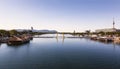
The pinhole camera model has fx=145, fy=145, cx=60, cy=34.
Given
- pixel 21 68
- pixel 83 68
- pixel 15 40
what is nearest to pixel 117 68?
pixel 83 68

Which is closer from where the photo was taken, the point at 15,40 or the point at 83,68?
the point at 83,68

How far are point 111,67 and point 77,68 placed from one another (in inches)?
216

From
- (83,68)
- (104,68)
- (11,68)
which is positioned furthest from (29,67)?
(104,68)

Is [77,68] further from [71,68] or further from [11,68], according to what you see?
[11,68]

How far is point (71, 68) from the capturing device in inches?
861

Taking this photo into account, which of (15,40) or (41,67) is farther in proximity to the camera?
(15,40)

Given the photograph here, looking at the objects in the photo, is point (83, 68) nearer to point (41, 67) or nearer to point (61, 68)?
→ point (61, 68)

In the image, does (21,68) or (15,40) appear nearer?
(21,68)

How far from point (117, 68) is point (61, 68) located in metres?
8.55

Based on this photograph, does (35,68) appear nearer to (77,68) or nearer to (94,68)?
(77,68)

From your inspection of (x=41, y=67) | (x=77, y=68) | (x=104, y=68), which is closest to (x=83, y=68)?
(x=77, y=68)

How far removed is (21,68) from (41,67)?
301 cm

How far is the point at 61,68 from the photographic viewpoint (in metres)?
21.9

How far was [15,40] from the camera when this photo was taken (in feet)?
203
